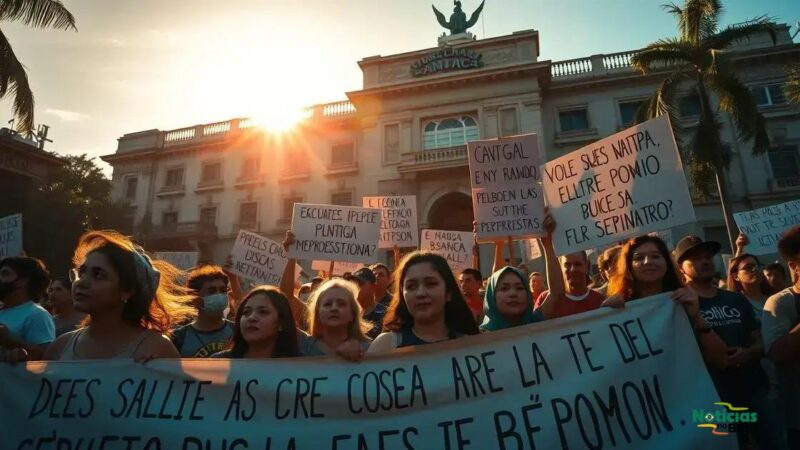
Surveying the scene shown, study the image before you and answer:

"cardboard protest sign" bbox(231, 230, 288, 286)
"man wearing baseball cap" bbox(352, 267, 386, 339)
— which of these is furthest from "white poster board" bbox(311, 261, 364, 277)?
"man wearing baseball cap" bbox(352, 267, 386, 339)

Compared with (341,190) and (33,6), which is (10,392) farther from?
(341,190)

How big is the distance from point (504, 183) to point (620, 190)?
4.45ft

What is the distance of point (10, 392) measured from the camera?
265cm

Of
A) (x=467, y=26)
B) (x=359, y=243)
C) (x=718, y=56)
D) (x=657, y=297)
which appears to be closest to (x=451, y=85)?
(x=467, y=26)

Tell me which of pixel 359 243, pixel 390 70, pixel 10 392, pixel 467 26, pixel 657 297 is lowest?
pixel 10 392

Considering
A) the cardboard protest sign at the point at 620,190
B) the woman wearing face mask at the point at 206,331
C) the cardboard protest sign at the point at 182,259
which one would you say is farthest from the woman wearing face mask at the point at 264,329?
the cardboard protest sign at the point at 182,259

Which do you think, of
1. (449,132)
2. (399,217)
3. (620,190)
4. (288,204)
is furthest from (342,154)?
(620,190)

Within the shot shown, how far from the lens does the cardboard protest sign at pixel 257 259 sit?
20.1ft

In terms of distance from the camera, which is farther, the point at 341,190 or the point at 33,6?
the point at 341,190

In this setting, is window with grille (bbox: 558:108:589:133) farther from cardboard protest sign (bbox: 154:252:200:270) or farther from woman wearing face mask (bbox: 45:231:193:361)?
woman wearing face mask (bbox: 45:231:193:361)

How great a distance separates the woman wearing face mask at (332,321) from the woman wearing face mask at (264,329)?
8.1 inches

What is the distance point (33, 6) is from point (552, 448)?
47.0 feet

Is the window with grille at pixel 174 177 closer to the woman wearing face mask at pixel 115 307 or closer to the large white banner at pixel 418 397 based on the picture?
the woman wearing face mask at pixel 115 307

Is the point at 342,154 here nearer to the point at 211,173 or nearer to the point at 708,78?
the point at 211,173
